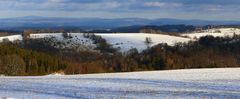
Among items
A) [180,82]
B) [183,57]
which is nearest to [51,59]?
[183,57]

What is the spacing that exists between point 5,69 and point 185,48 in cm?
9232

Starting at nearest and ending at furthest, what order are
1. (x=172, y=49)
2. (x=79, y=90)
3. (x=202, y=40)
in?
(x=79, y=90) < (x=172, y=49) < (x=202, y=40)

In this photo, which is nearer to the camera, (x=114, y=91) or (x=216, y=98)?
(x=216, y=98)

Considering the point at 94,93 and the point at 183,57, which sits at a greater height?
the point at 94,93

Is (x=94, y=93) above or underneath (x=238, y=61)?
above

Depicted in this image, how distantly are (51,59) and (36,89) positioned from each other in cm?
9153

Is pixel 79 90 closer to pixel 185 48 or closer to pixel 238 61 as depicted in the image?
pixel 238 61

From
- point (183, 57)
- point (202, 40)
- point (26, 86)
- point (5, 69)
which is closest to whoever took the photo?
point (26, 86)

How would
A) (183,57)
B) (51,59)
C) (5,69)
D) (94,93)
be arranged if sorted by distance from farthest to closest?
1. (183,57)
2. (51,59)
3. (5,69)
4. (94,93)

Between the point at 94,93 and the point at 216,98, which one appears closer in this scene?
the point at 216,98

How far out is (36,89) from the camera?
1177 inches

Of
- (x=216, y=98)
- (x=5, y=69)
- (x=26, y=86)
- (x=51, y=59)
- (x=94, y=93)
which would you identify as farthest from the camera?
(x=51, y=59)

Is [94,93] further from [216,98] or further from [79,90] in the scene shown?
[216,98]

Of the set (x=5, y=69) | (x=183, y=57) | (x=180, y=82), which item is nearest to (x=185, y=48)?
(x=183, y=57)
